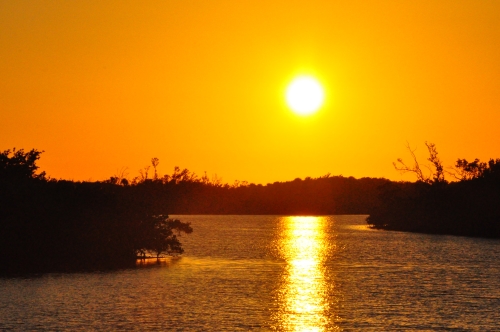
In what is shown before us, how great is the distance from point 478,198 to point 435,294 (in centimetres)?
6043

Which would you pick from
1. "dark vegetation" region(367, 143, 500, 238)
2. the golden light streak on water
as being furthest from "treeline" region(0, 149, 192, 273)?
"dark vegetation" region(367, 143, 500, 238)

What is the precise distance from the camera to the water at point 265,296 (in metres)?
35.5

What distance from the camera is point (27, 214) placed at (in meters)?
57.2

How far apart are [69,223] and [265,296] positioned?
2101cm

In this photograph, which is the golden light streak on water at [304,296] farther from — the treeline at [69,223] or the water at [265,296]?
the treeline at [69,223]

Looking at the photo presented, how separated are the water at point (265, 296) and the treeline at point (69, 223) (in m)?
2.85

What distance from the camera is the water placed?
35.5 meters

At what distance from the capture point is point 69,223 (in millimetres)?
59406

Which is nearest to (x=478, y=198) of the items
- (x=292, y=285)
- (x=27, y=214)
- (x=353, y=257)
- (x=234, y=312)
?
(x=353, y=257)

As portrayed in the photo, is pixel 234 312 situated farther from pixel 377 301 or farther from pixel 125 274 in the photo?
pixel 125 274

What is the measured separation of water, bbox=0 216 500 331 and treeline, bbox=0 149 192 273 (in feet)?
9.34

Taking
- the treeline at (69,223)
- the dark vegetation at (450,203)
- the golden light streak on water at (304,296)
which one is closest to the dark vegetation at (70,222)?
the treeline at (69,223)

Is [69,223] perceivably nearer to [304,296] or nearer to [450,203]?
[304,296]

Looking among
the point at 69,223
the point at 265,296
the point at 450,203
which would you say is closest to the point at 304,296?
the point at 265,296
